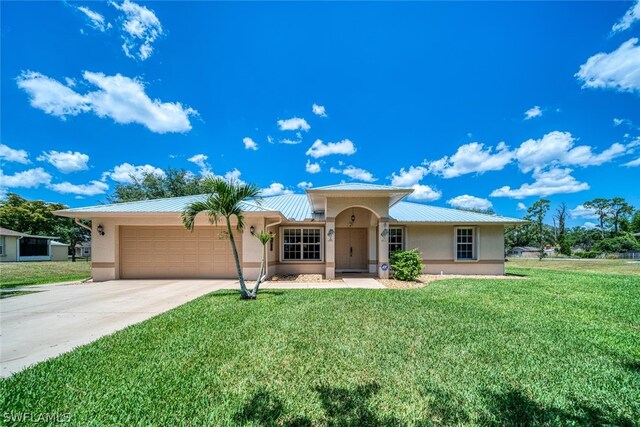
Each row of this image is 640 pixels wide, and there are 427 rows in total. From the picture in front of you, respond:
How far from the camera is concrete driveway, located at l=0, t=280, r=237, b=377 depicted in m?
4.43

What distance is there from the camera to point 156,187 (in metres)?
34.2

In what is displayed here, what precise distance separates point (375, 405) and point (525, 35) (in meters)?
16.1

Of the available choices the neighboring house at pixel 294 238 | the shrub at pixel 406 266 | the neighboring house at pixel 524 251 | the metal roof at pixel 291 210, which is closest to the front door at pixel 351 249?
the neighboring house at pixel 294 238

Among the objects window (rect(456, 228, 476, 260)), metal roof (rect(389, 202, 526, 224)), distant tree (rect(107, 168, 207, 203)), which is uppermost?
distant tree (rect(107, 168, 207, 203))

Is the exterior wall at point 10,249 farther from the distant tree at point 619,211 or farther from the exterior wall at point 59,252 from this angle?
the distant tree at point 619,211

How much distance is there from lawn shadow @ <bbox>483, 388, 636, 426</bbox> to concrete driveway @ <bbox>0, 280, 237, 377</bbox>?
5.97m

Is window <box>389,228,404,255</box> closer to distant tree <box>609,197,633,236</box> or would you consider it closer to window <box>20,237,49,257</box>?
window <box>20,237,49,257</box>

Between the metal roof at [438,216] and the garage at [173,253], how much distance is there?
9.08m

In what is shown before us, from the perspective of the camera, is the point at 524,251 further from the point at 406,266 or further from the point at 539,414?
the point at 539,414

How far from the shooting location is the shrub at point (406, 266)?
39.1 feet

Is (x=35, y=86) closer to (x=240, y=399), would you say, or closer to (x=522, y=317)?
(x=240, y=399)

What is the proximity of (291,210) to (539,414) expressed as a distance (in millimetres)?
13259

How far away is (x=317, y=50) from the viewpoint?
15312 mm

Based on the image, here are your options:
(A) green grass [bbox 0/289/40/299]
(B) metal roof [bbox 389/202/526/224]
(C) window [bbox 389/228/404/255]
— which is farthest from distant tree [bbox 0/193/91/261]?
(B) metal roof [bbox 389/202/526/224]
